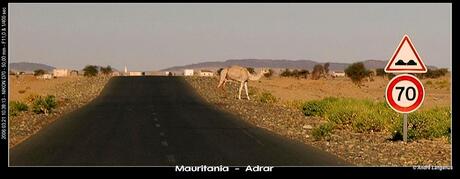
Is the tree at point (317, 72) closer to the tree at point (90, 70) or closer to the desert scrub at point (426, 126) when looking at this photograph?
the tree at point (90, 70)

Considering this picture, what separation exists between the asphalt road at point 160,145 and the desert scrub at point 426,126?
11.2 ft

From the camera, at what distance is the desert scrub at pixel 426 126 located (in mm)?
20734

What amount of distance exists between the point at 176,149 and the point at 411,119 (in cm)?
931

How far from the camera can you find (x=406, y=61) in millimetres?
16984

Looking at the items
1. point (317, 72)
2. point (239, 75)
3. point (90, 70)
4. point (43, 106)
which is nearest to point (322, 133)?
point (43, 106)

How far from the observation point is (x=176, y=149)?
57.1 feet

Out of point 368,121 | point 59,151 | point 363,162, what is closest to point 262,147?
point 363,162

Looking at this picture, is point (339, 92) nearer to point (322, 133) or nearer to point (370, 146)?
point (322, 133)

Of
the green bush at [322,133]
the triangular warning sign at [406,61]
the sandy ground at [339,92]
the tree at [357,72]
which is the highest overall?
the tree at [357,72]

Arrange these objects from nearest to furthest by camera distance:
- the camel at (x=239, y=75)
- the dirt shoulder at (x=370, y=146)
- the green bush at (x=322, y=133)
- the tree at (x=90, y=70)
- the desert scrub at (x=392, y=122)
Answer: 1. the dirt shoulder at (x=370, y=146)
2. the green bush at (x=322, y=133)
3. the desert scrub at (x=392, y=122)
4. the camel at (x=239, y=75)
5. the tree at (x=90, y=70)

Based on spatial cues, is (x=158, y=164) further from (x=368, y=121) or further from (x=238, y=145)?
(x=368, y=121)

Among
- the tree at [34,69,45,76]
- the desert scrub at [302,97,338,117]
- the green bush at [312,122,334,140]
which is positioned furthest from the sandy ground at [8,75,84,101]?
the tree at [34,69,45,76]

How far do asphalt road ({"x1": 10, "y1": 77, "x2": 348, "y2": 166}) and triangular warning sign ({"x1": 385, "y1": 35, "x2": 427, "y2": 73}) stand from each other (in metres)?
2.45

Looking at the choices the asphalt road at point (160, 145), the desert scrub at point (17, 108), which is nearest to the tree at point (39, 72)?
the desert scrub at point (17, 108)
